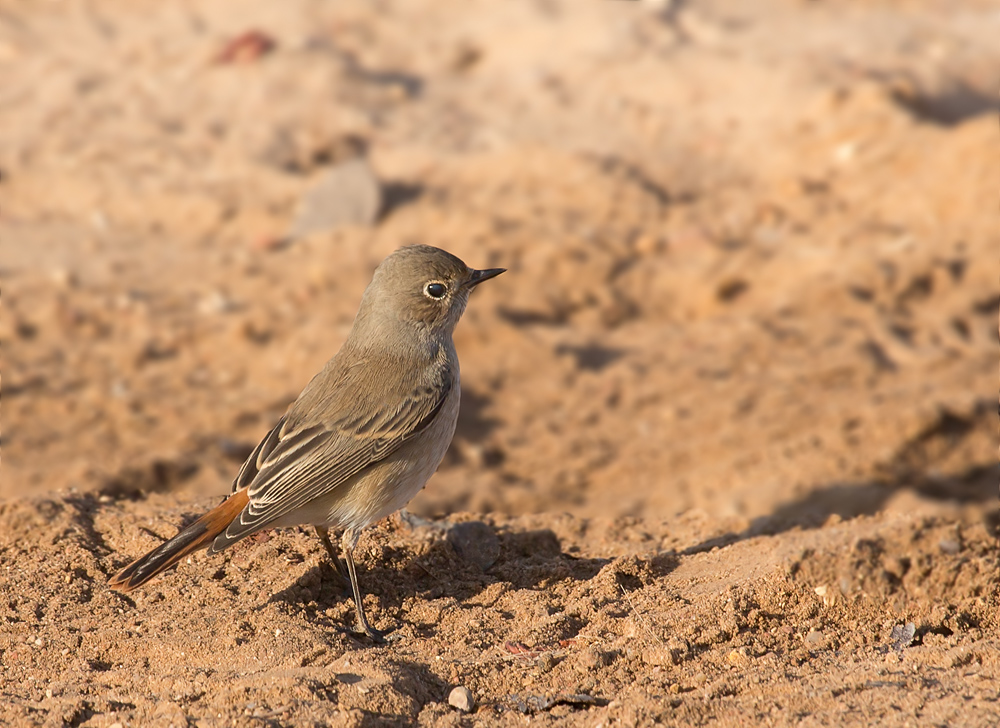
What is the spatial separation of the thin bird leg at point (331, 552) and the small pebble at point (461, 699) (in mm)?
1370

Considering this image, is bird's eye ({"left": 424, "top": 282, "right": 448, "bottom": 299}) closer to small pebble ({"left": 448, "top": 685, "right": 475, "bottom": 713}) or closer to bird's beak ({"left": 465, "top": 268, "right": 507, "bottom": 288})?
bird's beak ({"left": 465, "top": 268, "right": 507, "bottom": 288})

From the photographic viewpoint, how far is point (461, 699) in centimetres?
418

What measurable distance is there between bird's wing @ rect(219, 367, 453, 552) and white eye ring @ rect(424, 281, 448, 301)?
1.63ft

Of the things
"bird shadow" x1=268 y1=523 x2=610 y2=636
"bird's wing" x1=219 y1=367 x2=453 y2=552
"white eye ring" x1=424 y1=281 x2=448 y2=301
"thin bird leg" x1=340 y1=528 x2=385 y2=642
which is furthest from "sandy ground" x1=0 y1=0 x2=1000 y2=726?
"white eye ring" x1=424 y1=281 x2=448 y2=301

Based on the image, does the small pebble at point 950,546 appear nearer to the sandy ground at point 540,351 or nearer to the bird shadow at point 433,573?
the sandy ground at point 540,351

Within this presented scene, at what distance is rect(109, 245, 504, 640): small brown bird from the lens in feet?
16.3

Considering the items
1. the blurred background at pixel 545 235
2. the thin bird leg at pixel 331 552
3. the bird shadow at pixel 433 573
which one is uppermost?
the thin bird leg at pixel 331 552

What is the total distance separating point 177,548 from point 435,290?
1.95 m

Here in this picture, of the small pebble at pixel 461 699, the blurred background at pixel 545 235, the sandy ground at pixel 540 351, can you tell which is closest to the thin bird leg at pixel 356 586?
the sandy ground at pixel 540 351

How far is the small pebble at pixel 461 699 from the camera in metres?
4.16

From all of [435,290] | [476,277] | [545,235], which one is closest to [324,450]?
[435,290]

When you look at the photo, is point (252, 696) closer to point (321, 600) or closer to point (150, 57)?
point (321, 600)

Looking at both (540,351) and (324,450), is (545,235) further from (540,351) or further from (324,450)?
(324,450)

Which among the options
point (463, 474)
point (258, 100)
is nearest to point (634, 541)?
point (463, 474)
